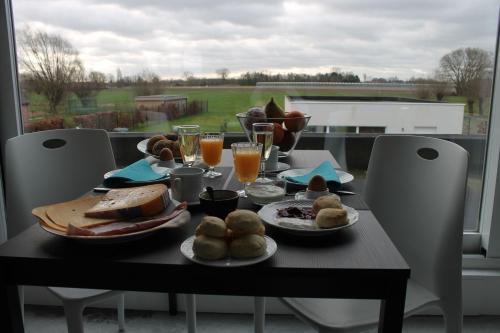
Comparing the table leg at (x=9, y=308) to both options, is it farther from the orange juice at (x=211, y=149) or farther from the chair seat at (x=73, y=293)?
the orange juice at (x=211, y=149)

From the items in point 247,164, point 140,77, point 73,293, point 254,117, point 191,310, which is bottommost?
point 191,310

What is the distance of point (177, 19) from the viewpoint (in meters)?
2.08

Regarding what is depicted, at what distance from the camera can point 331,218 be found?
896 millimetres

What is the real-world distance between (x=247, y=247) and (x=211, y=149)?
621 millimetres

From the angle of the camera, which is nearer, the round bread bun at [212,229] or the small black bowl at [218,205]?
the round bread bun at [212,229]

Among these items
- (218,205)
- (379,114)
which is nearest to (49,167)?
(218,205)

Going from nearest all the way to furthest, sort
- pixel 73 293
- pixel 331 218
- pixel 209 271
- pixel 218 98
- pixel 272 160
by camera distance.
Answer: pixel 209 271, pixel 331 218, pixel 73 293, pixel 272 160, pixel 218 98

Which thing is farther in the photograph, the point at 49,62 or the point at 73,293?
the point at 49,62

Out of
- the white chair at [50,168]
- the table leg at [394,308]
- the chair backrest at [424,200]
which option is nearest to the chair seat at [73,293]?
the white chair at [50,168]

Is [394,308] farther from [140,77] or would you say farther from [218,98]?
[140,77]

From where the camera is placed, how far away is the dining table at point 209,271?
77 cm

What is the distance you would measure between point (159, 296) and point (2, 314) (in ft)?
4.29

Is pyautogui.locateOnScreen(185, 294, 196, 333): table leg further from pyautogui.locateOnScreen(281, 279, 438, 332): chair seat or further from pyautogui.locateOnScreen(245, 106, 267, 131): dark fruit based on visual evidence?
pyautogui.locateOnScreen(245, 106, 267, 131): dark fruit

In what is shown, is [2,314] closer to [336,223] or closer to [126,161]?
[336,223]
